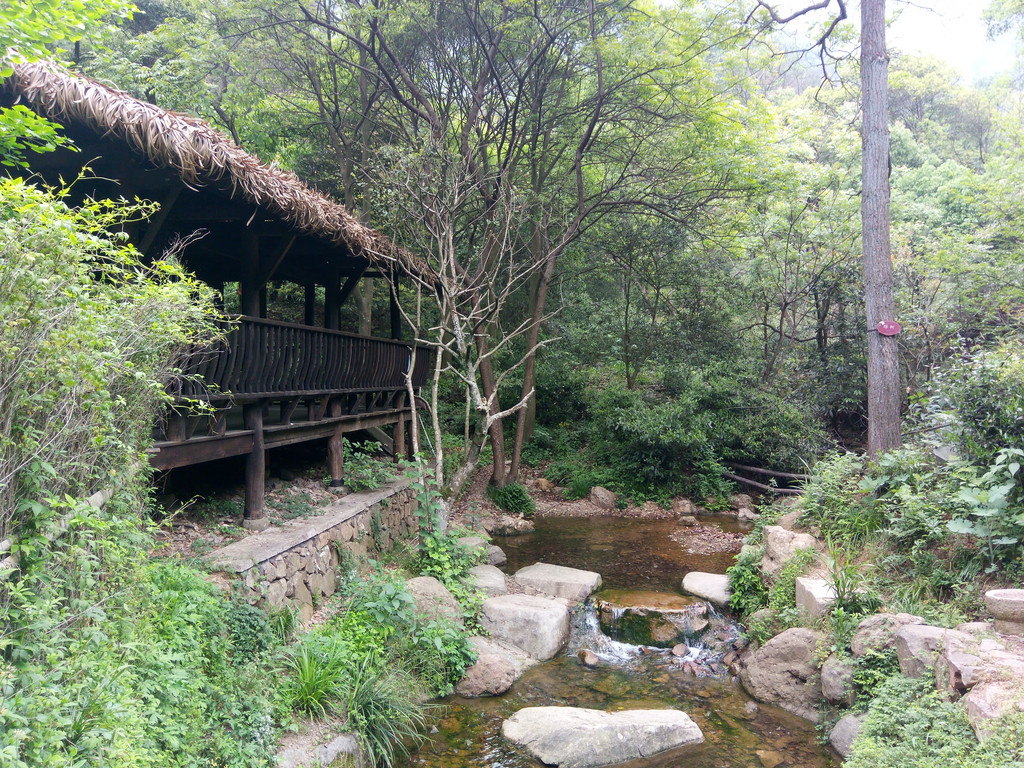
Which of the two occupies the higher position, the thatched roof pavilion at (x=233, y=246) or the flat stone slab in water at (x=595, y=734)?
the thatched roof pavilion at (x=233, y=246)

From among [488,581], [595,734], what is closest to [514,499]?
[488,581]

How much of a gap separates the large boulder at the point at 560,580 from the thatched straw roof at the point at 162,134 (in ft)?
16.6

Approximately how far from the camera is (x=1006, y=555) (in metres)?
5.31

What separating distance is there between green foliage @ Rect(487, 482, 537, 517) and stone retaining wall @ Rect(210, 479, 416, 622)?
4.11 metres

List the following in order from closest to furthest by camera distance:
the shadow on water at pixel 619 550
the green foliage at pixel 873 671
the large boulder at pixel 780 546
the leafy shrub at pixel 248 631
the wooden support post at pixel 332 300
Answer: the leafy shrub at pixel 248 631
the green foliage at pixel 873 671
the large boulder at pixel 780 546
the shadow on water at pixel 619 550
the wooden support post at pixel 332 300

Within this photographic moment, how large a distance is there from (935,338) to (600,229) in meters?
7.28

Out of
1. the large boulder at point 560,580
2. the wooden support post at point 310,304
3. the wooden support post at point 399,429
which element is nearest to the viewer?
the large boulder at point 560,580

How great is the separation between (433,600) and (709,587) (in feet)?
12.1

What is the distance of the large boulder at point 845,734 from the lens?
475cm

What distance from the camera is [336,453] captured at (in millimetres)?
8516

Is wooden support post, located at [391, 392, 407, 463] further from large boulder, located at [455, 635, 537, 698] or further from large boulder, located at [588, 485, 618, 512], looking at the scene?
large boulder, located at [455, 635, 537, 698]

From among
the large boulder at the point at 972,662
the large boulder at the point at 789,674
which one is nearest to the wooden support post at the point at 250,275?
the large boulder at the point at 789,674

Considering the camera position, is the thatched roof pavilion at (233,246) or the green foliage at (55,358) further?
the thatched roof pavilion at (233,246)

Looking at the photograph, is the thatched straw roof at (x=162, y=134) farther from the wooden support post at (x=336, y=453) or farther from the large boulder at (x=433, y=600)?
the large boulder at (x=433, y=600)
